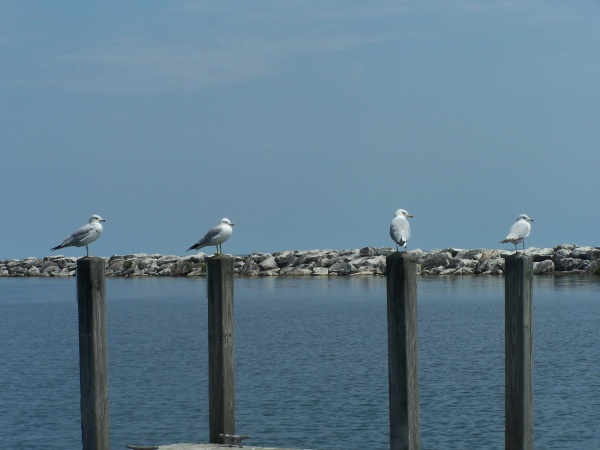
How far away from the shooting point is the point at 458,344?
1135 inches

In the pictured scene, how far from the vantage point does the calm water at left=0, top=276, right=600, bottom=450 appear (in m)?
16.6

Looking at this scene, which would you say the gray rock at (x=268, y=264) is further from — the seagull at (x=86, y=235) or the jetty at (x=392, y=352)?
the jetty at (x=392, y=352)

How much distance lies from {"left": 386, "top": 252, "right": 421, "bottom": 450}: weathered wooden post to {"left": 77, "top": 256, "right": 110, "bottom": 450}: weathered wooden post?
3109mm

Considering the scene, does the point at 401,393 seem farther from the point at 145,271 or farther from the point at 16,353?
the point at 145,271

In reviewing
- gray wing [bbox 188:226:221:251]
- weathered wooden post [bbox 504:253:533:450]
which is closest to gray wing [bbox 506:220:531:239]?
weathered wooden post [bbox 504:253:533:450]

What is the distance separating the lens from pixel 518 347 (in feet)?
32.8

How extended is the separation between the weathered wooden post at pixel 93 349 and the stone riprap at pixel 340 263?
43.6 metres

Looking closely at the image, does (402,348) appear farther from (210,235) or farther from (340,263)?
(340,263)

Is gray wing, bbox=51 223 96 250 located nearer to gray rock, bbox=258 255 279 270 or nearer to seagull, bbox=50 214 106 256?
seagull, bbox=50 214 106 256

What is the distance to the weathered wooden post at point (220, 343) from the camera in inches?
428

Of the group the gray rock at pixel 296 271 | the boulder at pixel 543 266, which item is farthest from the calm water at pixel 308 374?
the gray rock at pixel 296 271

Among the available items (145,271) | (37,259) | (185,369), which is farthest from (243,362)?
(37,259)

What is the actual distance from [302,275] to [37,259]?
117 ft

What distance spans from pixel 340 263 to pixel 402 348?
61.1 meters
